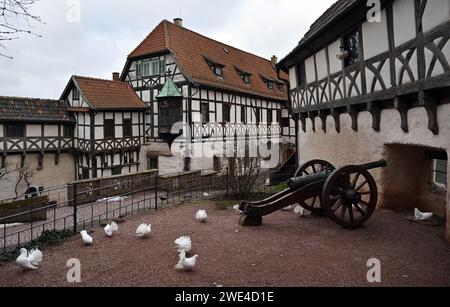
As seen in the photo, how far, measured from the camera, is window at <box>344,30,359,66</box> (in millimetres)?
8702

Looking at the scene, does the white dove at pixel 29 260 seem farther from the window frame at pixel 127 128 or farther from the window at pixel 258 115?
the window at pixel 258 115

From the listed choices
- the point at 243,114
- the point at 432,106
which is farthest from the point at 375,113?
the point at 243,114

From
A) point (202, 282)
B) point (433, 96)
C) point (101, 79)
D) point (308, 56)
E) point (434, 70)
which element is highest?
point (101, 79)

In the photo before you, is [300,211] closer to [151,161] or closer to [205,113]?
[205,113]

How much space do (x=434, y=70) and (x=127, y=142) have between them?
1748cm

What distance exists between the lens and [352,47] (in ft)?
29.3

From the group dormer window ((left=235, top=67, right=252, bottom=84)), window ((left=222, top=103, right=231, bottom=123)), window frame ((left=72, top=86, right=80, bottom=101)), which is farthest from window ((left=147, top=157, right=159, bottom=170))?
dormer window ((left=235, top=67, right=252, bottom=84))

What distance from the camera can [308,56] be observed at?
1170 centimetres

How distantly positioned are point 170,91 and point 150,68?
9.04ft

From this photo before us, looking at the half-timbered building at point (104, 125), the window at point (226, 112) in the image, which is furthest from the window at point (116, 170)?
the window at point (226, 112)

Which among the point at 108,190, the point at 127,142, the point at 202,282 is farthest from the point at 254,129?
the point at 202,282

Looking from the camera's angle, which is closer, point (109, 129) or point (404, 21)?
point (404, 21)

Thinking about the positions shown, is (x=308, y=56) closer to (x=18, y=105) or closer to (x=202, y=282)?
(x=202, y=282)

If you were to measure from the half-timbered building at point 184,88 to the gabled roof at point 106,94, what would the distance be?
663 mm
